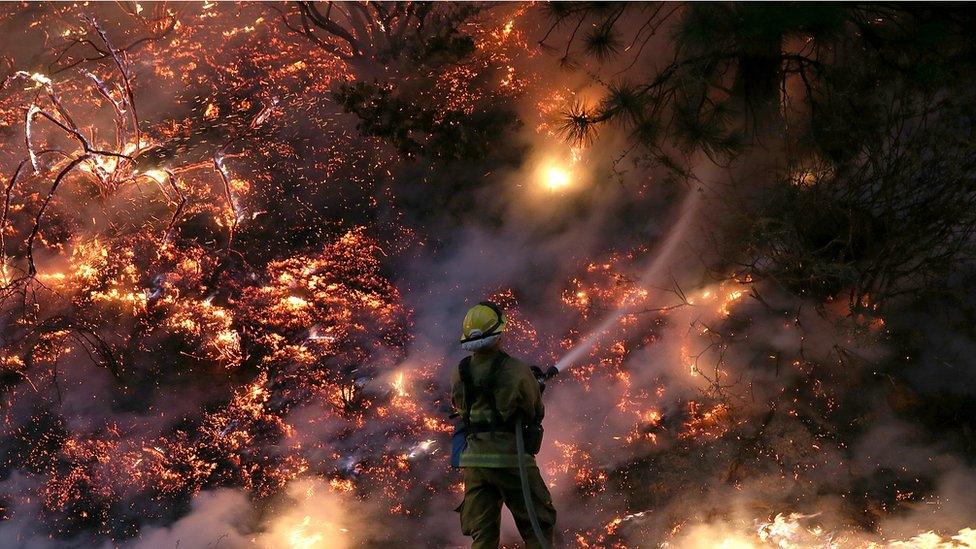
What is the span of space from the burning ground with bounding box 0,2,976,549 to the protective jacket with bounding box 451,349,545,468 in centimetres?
102

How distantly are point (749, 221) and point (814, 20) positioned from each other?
1.83 metres

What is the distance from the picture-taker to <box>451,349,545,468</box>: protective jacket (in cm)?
423

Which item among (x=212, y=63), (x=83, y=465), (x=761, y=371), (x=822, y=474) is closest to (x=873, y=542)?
(x=822, y=474)

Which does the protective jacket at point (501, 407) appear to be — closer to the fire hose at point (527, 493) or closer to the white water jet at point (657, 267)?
the fire hose at point (527, 493)

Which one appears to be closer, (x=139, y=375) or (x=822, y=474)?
(x=822, y=474)

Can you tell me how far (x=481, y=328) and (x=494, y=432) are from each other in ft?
1.90

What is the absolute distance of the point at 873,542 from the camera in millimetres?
4492

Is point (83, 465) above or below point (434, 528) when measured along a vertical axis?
above

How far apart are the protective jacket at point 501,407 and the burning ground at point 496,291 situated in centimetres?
102

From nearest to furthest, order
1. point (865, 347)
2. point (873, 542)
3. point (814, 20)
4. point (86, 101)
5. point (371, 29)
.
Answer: point (873, 542) → point (814, 20) → point (865, 347) → point (371, 29) → point (86, 101)

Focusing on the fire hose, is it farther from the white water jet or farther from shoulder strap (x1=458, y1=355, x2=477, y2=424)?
the white water jet

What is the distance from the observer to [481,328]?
14.1 feet

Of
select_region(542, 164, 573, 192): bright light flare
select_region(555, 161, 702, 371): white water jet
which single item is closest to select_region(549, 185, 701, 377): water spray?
select_region(555, 161, 702, 371): white water jet

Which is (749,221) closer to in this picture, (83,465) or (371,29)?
(371,29)
